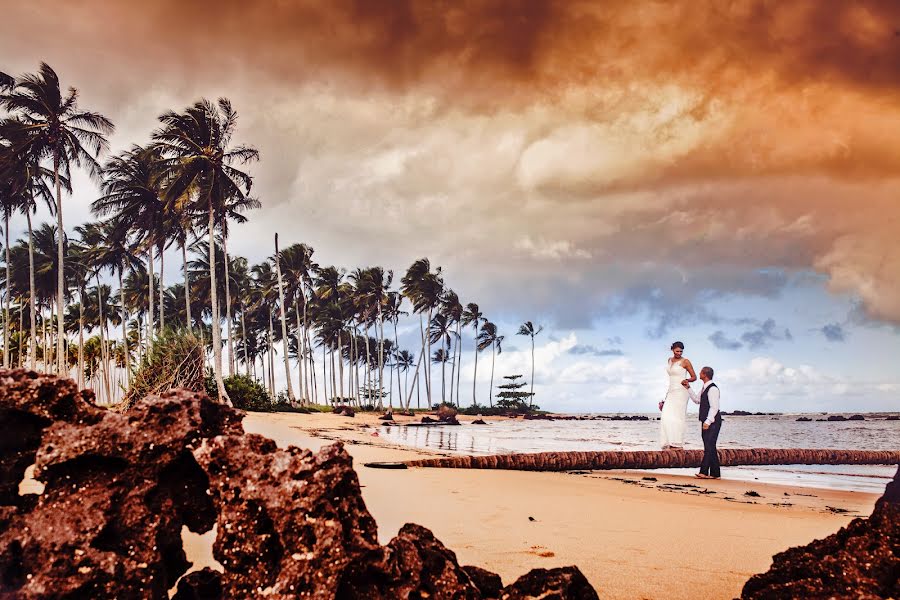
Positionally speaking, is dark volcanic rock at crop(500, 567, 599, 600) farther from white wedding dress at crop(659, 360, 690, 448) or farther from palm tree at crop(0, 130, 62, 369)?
palm tree at crop(0, 130, 62, 369)

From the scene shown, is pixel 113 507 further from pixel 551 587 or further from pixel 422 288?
pixel 422 288

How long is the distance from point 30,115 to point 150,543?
1486 inches

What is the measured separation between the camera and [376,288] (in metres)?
68.2

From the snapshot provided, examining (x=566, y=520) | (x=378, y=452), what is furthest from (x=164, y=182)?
(x=566, y=520)

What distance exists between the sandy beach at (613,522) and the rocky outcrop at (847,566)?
44.2 inches

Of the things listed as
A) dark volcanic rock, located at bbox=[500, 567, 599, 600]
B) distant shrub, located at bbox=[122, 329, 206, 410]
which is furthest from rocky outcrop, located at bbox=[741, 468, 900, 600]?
distant shrub, located at bbox=[122, 329, 206, 410]

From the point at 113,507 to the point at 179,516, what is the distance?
1.12 ft

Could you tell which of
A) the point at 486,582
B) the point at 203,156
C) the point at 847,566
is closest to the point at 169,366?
the point at 203,156

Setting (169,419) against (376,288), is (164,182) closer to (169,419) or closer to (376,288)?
(376,288)

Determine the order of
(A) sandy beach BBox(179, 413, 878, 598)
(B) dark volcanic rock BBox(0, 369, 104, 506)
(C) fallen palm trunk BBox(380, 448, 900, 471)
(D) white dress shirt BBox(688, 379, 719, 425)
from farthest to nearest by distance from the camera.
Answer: (C) fallen palm trunk BBox(380, 448, 900, 471)
(D) white dress shirt BBox(688, 379, 719, 425)
(A) sandy beach BBox(179, 413, 878, 598)
(B) dark volcanic rock BBox(0, 369, 104, 506)

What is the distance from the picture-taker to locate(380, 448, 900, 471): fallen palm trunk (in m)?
12.8

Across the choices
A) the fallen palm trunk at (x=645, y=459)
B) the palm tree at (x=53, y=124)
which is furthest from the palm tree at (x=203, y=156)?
the fallen palm trunk at (x=645, y=459)

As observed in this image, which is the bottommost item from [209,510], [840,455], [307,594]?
[840,455]

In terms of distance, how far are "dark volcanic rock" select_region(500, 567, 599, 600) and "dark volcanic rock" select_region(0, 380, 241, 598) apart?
1.74m
